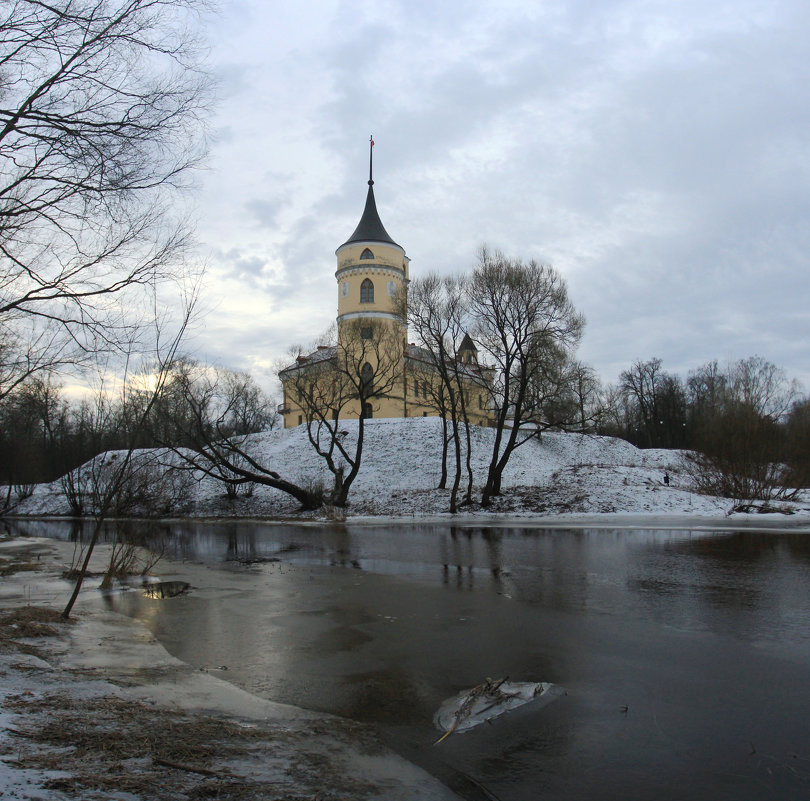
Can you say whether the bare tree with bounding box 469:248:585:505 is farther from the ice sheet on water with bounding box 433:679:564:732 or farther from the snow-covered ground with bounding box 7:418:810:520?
the ice sheet on water with bounding box 433:679:564:732

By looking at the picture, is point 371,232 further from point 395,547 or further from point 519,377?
point 395,547

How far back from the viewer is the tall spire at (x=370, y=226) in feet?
202

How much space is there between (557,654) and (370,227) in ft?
189

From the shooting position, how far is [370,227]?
203 ft

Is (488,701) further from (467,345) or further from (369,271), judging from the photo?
(369,271)

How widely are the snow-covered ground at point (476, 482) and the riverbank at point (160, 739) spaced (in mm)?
22908

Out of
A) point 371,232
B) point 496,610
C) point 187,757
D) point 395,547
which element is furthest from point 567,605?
point 371,232

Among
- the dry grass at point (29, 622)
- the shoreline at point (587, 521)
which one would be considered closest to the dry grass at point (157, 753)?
the dry grass at point (29, 622)

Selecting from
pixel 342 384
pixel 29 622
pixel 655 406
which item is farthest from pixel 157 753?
pixel 655 406

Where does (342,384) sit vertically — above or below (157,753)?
above

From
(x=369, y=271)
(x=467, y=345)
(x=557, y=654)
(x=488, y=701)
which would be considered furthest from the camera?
(x=369, y=271)

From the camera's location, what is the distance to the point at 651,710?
575 cm

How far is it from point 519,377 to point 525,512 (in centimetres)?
615

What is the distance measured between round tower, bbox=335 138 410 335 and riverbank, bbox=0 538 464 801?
54034 millimetres
